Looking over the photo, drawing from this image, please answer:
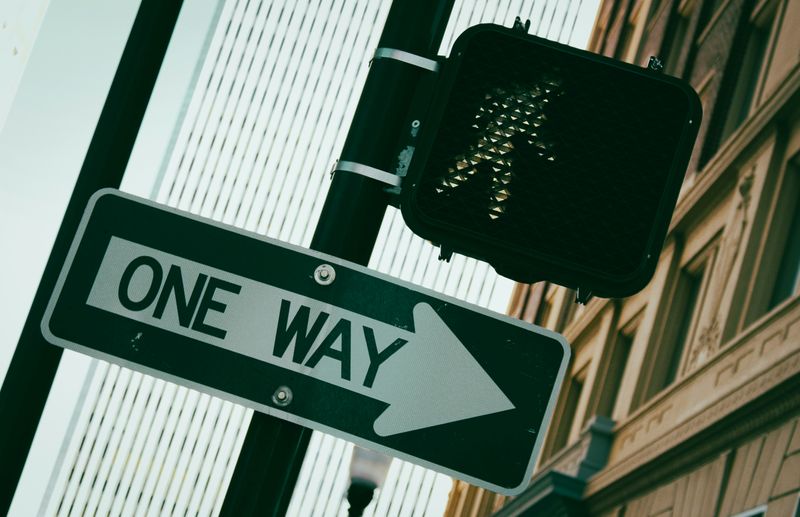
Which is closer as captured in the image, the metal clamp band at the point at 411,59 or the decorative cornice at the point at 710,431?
the metal clamp band at the point at 411,59

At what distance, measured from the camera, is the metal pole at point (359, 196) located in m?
2.11

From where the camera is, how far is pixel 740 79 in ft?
53.2

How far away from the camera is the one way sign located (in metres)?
2.14

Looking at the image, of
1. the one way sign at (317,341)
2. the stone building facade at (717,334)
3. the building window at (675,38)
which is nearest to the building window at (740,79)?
the stone building facade at (717,334)

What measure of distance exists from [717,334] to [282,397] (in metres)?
12.0

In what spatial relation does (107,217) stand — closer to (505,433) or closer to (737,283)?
(505,433)

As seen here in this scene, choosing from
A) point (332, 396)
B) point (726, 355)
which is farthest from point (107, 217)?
point (726, 355)

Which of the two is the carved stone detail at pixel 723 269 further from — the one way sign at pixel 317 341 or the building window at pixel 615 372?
the one way sign at pixel 317 341

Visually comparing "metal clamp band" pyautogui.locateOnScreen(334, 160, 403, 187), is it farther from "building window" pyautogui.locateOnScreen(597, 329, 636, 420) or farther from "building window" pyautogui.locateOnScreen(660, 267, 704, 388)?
"building window" pyautogui.locateOnScreen(597, 329, 636, 420)

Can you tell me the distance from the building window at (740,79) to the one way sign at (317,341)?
1465cm

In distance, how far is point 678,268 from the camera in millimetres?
16797

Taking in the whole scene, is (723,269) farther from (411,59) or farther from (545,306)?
(545,306)

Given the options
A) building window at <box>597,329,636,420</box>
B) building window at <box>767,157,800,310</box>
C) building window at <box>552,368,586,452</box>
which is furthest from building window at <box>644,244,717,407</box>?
building window at <box>552,368,586,452</box>

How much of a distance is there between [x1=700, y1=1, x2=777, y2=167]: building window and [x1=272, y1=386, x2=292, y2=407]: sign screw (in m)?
14.8
